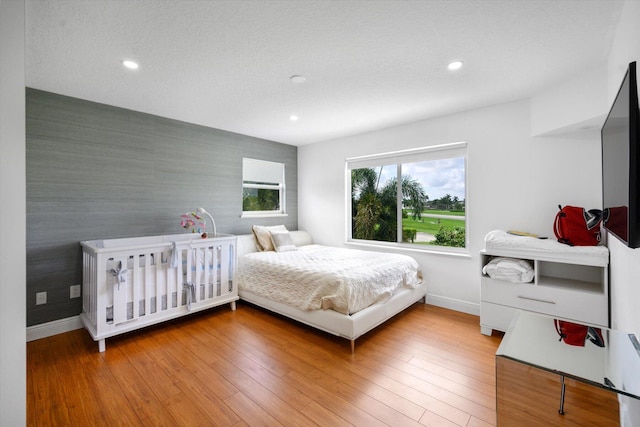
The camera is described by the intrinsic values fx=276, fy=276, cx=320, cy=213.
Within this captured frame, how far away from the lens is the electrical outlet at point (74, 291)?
2886 mm

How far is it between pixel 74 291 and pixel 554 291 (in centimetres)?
469

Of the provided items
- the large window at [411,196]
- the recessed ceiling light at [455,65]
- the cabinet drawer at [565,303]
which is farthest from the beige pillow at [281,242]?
the recessed ceiling light at [455,65]

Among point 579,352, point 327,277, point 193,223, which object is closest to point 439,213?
point 327,277

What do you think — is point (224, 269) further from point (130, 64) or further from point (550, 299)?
point (550, 299)

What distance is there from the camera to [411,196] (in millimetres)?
3961

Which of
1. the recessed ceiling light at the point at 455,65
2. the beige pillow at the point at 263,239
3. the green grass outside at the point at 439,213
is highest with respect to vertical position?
the recessed ceiling light at the point at 455,65

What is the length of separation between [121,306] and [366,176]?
3.54m

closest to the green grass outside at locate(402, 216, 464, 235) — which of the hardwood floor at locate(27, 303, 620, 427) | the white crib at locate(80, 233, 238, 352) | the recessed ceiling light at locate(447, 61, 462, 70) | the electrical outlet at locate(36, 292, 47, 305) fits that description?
the hardwood floor at locate(27, 303, 620, 427)

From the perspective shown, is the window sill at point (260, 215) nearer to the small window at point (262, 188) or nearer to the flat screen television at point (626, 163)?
the small window at point (262, 188)

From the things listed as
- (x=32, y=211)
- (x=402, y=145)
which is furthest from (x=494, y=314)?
(x=32, y=211)

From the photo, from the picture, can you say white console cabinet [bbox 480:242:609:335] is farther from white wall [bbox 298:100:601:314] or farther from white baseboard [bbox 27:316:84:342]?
white baseboard [bbox 27:316:84:342]

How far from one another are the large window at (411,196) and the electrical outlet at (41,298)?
378 cm

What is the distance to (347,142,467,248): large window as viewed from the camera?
3561 mm

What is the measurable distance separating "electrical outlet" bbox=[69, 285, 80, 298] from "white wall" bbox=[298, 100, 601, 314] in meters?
3.92
